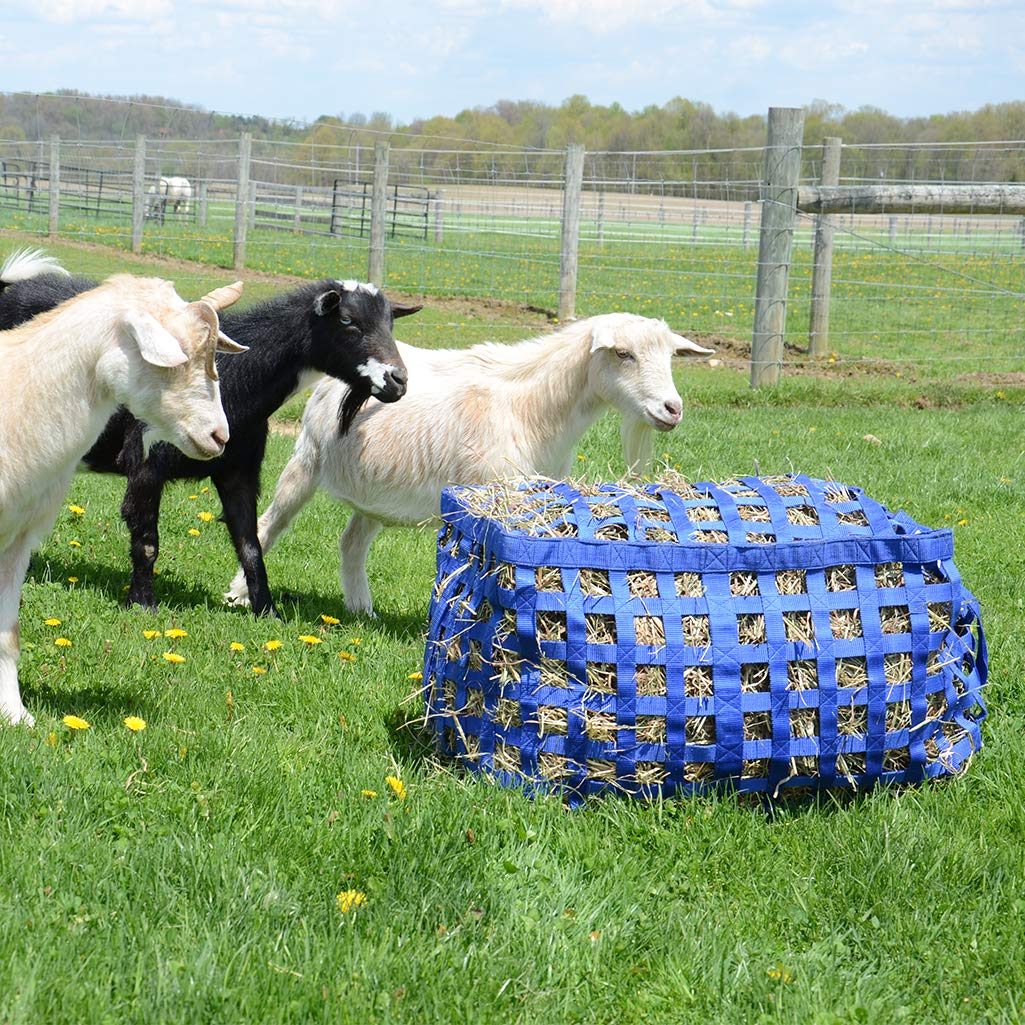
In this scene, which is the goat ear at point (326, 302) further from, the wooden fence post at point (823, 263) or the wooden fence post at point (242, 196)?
the wooden fence post at point (242, 196)

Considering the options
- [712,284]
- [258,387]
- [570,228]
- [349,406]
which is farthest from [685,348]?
[712,284]

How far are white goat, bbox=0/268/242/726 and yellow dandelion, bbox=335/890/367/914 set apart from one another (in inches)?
59.4

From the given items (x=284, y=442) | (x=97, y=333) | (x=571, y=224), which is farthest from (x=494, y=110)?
(x=97, y=333)

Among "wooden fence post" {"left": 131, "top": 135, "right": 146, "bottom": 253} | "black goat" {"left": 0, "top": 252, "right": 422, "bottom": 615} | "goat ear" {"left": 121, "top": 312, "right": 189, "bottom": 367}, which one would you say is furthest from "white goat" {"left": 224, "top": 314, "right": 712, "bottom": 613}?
"wooden fence post" {"left": 131, "top": 135, "right": 146, "bottom": 253}

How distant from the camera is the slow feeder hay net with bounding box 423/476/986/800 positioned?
3.40 m

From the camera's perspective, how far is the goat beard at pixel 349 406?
5.77 m

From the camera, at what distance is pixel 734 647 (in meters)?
3.40

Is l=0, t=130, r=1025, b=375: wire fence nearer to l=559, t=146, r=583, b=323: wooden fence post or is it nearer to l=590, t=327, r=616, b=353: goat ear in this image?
l=559, t=146, r=583, b=323: wooden fence post

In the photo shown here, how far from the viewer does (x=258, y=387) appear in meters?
5.67

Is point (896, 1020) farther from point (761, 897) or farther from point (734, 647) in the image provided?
point (734, 647)

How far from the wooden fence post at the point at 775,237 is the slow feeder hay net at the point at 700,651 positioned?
8.28m

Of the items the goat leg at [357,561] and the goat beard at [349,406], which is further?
the goat leg at [357,561]

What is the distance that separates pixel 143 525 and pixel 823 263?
10034 millimetres

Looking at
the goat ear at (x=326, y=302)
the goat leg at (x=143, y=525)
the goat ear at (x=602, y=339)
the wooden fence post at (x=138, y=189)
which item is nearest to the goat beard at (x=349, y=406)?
the goat ear at (x=326, y=302)
